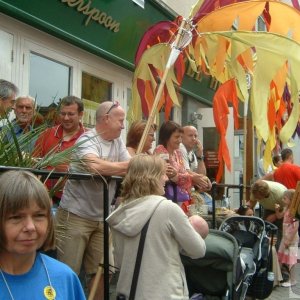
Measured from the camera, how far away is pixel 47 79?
273 inches

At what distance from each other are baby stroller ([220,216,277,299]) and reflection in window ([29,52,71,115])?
2.83 m

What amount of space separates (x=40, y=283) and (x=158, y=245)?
1.50 meters

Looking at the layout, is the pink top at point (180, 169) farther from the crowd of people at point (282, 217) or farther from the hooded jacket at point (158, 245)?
the crowd of people at point (282, 217)

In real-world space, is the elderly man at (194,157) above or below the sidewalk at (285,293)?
above

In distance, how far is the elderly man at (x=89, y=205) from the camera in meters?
3.79

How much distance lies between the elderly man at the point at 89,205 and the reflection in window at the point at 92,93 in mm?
3503

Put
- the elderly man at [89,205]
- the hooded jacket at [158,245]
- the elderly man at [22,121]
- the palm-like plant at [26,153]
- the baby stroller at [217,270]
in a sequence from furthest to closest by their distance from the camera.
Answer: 1. the baby stroller at [217,270]
2. the elderly man at [89,205]
3. the hooded jacket at [158,245]
4. the elderly man at [22,121]
5. the palm-like plant at [26,153]

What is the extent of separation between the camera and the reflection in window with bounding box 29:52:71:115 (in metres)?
6.62

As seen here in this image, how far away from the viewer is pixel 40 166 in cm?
286

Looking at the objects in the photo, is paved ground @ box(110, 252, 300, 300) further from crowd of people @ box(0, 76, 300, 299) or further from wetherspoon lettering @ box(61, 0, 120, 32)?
wetherspoon lettering @ box(61, 0, 120, 32)

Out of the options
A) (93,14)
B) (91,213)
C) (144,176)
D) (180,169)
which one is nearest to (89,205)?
(91,213)

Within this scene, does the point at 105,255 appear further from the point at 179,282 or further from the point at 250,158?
the point at 250,158

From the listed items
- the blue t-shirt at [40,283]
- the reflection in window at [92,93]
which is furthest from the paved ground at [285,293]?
the blue t-shirt at [40,283]

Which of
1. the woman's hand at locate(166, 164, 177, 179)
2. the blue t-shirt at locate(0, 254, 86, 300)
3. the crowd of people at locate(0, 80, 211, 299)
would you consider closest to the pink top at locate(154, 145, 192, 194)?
the crowd of people at locate(0, 80, 211, 299)
